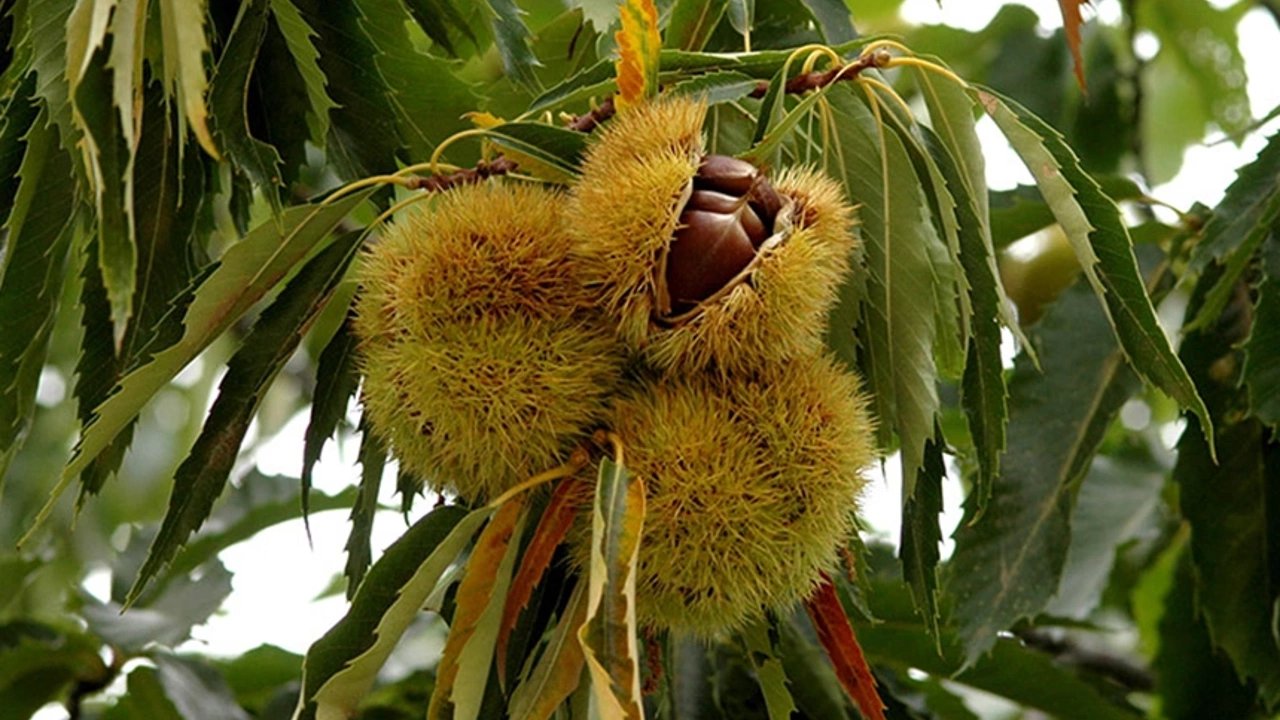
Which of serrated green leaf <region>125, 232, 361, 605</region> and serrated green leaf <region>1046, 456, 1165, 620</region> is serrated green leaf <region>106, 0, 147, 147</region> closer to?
serrated green leaf <region>125, 232, 361, 605</region>

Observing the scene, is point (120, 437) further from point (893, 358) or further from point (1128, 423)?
point (1128, 423)

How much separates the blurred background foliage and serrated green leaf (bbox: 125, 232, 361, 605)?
0.08 feet

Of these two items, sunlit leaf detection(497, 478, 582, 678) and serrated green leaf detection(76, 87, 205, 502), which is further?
serrated green leaf detection(76, 87, 205, 502)

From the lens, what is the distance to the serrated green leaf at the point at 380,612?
3.32 feet

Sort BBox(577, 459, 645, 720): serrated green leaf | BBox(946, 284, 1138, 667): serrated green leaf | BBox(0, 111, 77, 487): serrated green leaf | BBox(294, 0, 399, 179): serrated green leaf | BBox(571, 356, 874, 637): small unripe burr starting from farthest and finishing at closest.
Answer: BBox(946, 284, 1138, 667): serrated green leaf < BBox(294, 0, 399, 179): serrated green leaf < BBox(0, 111, 77, 487): serrated green leaf < BBox(571, 356, 874, 637): small unripe burr < BBox(577, 459, 645, 720): serrated green leaf

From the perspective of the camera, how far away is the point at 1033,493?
1.66 m

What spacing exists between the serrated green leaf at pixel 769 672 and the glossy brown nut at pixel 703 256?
287mm

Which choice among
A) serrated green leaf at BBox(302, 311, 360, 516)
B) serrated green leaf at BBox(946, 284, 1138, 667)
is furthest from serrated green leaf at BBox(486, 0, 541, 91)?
serrated green leaf at BBox(946, 284, 1138, 667)

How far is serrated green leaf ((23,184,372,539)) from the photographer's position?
1085 mm

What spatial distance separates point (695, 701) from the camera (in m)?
1.69

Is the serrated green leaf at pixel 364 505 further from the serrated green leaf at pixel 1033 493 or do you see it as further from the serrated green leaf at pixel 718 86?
the serrated green leaf at pixel 1033 493

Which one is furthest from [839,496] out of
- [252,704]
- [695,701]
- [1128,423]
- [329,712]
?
[1128,423]

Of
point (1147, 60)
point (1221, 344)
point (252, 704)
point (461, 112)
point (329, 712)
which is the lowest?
point (329, 712)

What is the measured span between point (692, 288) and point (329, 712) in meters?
0.34
